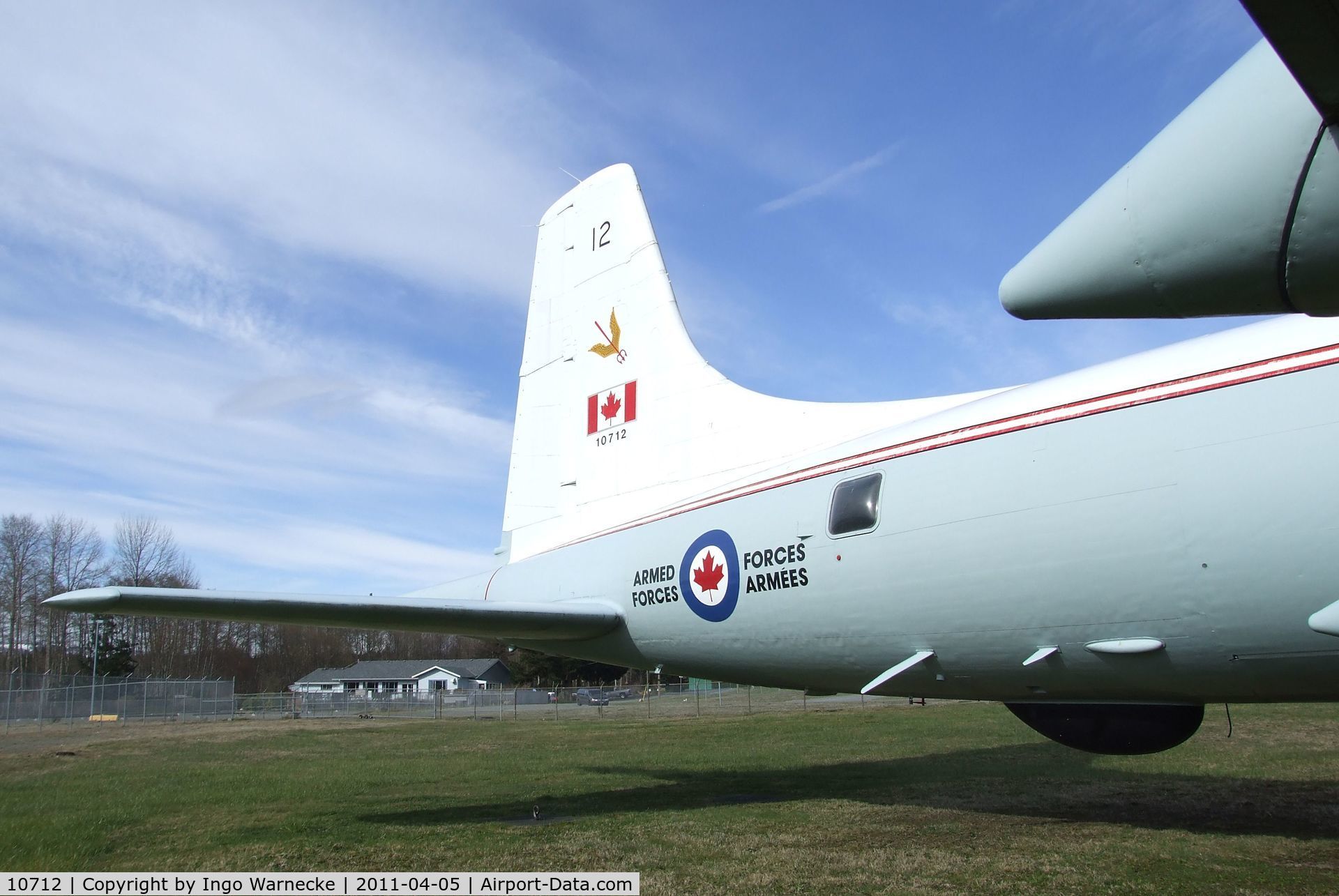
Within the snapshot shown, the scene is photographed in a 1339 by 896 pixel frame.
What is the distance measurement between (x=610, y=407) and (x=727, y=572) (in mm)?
3844

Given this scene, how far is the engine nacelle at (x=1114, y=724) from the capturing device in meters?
7.45

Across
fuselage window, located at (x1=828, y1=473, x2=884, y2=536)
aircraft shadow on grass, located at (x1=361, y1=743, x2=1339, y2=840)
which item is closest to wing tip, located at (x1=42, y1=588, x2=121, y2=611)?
aircraft shadow on grass, located at (x1=361, y1=743, x2=1339, y2=840)

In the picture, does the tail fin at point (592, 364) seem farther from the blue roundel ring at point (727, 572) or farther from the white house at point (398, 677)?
the white house at point (398, 677)

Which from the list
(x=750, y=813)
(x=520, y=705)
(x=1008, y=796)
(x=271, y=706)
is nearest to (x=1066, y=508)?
(x=750, y=813)

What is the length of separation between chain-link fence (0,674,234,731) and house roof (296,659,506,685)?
45.6 m

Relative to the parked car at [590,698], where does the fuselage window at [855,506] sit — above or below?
above

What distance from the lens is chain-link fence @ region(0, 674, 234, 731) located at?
118 ft

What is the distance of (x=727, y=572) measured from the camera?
834cm

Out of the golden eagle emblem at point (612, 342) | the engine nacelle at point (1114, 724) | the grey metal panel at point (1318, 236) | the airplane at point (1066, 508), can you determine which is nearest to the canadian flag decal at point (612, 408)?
the airplane at point (1066, 508)

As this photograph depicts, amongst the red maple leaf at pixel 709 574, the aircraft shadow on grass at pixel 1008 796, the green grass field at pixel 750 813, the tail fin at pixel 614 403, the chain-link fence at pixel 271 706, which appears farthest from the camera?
the chain-link fence at pixel 271 706

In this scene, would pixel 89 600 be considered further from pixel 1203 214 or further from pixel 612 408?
pixel 1203 214

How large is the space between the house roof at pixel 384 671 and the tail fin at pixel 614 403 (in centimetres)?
7705

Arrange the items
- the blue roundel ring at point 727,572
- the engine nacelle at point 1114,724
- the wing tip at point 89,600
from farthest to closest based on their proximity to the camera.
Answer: the blue roundel ring at point 727,572 → the wing tip at point 89,600 → the engine nacelle at point 1114,724

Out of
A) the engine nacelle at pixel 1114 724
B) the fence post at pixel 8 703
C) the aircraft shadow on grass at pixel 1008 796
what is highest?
the engine nacelle at pixel 1114 724
